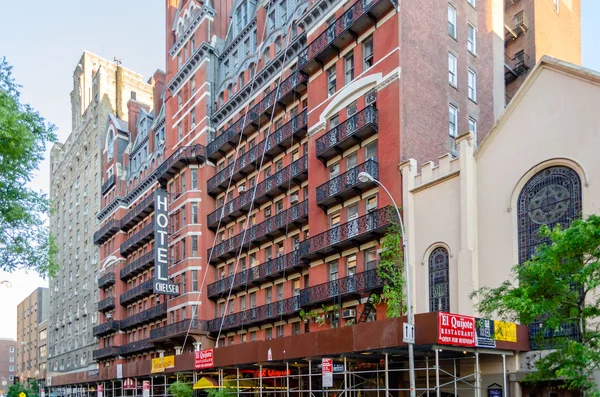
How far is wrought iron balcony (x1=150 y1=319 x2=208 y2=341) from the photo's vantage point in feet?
162

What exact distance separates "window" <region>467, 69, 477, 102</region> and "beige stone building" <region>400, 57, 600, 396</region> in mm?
9185

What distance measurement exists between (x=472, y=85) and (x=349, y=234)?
39.7 ft

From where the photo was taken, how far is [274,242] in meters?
44.4

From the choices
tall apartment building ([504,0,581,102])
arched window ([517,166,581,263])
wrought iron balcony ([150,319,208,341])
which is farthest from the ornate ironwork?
wrought iron balcony ([150,319,208,341])

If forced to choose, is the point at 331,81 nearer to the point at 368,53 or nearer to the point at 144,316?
the point at 368,53

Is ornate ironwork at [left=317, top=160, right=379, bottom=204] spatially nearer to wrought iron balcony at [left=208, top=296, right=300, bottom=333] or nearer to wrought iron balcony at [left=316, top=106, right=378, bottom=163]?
wrought iron balcony at [left=316, top=106, right=378, bottom=163]

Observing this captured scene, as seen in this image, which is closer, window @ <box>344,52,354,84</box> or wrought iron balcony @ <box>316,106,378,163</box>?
wrought iron balcony @ <box>316,106,378,163</box>

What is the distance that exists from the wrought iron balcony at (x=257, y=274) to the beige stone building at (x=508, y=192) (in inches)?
422

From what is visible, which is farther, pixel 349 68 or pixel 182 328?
pixel 182 328

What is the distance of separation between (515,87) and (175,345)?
32465 mm

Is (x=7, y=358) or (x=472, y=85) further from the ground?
(x=472, y=85)

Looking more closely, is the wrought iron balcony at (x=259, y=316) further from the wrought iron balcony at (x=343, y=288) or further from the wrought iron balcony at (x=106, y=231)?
the wrought iron balcony at (x=106, y=231)

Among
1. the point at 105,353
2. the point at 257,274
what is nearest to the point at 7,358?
the point at 105,353

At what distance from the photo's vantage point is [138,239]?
64.1 m
